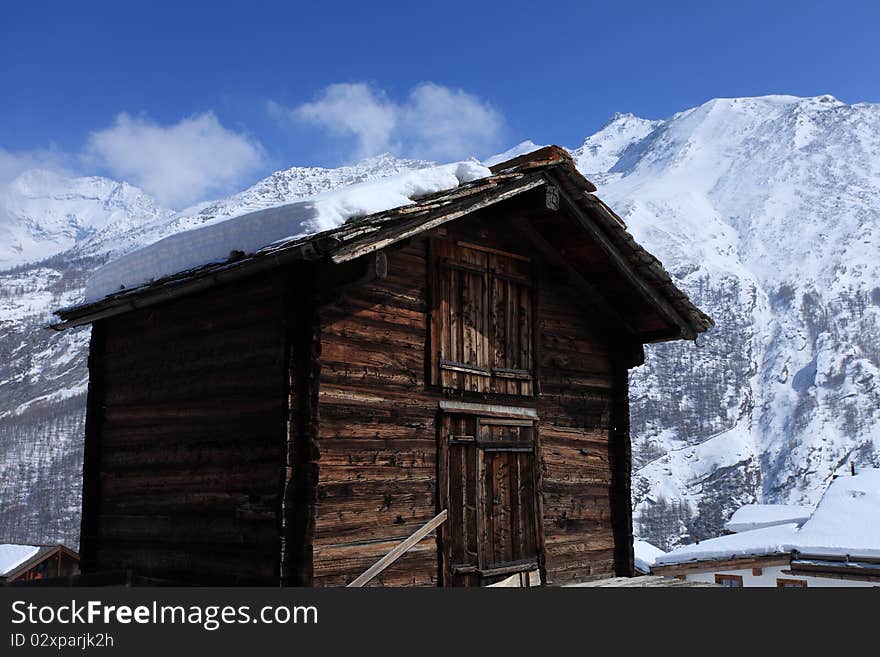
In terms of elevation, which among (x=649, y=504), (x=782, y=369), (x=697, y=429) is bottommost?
(x=649, y=504)

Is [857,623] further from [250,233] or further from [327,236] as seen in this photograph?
[250,233]

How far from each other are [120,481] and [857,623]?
8.78 meters

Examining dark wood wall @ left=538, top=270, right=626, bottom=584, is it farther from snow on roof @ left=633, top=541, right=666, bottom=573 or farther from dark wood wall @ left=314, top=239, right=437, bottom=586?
snow on roof @ left=633, top=541, right=666, bottom=573

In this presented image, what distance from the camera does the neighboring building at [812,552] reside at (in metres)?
22.1

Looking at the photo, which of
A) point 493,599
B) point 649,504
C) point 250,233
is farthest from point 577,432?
point 649,504

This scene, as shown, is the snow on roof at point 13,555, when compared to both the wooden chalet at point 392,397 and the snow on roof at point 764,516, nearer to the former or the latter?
the wooden chalet at point 392,397

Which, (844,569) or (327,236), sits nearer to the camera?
(327,236)

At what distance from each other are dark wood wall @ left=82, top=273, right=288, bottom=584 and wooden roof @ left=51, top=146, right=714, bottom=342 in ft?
2.00

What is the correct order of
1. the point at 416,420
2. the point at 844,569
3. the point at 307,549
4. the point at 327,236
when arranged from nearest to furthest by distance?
1. the point at 327,236
2. the point at 307,549
3. the point at 416,420
4. the point at 844,569

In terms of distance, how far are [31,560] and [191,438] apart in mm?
24759

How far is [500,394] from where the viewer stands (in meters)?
11.7

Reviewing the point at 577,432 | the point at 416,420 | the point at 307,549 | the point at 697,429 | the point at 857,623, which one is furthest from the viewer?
the point at 697,429

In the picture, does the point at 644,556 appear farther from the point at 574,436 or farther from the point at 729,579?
the point at 574,436

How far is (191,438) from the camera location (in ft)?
34.7
